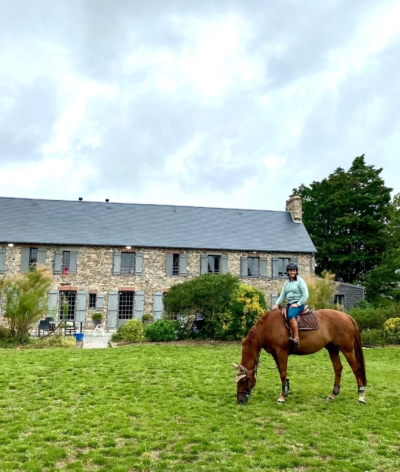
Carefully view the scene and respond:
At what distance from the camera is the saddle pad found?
7.28 m

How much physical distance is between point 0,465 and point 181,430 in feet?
7.50

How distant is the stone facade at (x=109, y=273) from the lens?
75.9 ft

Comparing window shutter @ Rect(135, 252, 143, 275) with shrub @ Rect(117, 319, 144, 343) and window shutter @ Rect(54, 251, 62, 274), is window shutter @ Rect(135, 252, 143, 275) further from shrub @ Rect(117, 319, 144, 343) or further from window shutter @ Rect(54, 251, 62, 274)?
shrub @ Rect(117, 319, 144, 343)

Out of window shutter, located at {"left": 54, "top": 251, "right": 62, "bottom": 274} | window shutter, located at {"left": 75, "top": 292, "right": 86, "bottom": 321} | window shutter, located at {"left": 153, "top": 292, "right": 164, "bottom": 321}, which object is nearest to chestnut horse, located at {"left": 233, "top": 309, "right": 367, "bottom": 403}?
window shutter, located at {"left": 153, "top": 292, "right": 164, "bottom": 321}

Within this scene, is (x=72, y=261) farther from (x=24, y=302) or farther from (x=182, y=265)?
(x=24, y=302)

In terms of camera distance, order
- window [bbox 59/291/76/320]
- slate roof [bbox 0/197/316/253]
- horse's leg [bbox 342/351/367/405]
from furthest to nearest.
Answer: slate roof [bbox 0/197/316/253] → window [bbox 59/291/76/320] → horse's leg [bbox 342/351/367/405]

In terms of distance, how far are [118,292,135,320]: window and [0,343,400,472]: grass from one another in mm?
13218

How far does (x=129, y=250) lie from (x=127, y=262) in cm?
74

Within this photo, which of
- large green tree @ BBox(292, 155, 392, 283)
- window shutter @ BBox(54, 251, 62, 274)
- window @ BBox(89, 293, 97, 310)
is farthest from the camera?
large green tree @ BBox(292, 155, 392, 283)

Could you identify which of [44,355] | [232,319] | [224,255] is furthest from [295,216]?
[44,355]

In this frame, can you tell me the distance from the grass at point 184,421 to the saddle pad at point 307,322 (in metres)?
1.30

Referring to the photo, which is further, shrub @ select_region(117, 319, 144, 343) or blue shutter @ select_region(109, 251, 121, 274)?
blue shutter @ select_region(109, 251, 121, 274)

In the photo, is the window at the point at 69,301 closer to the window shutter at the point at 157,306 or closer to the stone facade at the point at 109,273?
the stone facade at the point at 109,273

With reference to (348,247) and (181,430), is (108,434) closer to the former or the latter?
(181,430)
